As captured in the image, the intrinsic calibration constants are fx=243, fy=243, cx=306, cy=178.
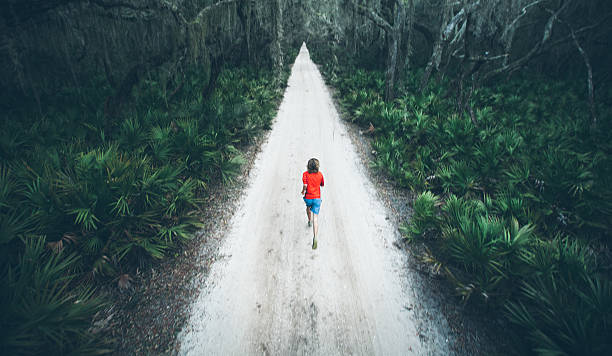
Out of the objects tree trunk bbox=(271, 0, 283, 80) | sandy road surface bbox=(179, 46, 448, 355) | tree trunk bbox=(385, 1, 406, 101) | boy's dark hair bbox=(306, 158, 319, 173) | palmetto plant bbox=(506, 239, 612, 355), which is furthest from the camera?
tree trunk bbox=(271, 0, 283, 80)

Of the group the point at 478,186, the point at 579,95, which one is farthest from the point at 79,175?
the point at 579,95

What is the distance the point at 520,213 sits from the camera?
4414 mm

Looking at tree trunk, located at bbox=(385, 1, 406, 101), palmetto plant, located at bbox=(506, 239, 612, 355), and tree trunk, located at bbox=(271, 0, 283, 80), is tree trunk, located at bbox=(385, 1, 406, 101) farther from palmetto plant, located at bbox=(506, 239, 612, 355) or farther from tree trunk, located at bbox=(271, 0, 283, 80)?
palmetto plant, located at bbox=(506, 239, 612, 355)

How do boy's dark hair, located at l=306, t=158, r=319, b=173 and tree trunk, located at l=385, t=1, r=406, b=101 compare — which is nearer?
boy's dark hair, located at l=306, t=158, r=319, b=173

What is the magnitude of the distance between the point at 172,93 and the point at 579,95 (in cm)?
1898

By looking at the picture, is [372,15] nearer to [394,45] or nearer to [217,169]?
[394,45]

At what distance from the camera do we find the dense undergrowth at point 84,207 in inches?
102

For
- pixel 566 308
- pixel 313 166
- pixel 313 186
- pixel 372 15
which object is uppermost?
pixel 372 15

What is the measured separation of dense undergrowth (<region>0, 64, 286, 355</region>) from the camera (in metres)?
2.58

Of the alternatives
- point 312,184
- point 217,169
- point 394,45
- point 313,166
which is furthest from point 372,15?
point 312,184

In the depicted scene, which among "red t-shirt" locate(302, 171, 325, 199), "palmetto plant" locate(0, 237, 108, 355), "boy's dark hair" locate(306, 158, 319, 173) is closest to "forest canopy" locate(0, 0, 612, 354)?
"palmetto plant" locate(0, 237, 108, 355)

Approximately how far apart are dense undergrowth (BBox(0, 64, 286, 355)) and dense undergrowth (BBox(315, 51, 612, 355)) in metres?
4.76

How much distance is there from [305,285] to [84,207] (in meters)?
3.57

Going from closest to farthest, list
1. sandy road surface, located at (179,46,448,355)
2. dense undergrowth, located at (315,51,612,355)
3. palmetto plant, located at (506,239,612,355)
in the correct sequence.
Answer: palmetto plant, located at (506,239,612,355) → dense undergrowth, located at (315,51,612,355) → sandy road surface, located at (179,46,448,355)
